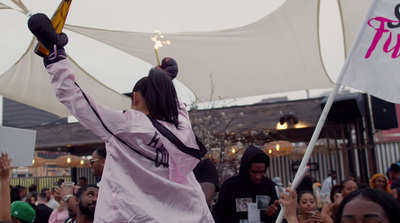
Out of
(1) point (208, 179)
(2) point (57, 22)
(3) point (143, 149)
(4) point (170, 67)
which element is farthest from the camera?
(1) point (208, 179)

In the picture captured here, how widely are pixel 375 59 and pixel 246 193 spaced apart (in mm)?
1641

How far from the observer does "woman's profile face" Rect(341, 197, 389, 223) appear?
5.02 feet

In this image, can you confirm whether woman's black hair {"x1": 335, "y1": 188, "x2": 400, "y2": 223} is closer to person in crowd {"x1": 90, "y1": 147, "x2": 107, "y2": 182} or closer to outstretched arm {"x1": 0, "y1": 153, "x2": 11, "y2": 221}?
outstretched arm {"x1": 0, "y1": 153, "x2": 11, "y2": 221}

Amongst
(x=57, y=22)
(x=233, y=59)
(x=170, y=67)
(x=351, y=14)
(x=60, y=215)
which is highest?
(x=351, y=14)

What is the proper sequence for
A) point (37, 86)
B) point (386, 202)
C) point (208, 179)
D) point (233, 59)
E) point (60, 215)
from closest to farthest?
point (386, 202)
point (208, 179)
point (60, 215)
point (233, 59)
point (37, 86)

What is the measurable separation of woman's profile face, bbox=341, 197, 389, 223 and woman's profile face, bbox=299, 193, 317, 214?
3627mm

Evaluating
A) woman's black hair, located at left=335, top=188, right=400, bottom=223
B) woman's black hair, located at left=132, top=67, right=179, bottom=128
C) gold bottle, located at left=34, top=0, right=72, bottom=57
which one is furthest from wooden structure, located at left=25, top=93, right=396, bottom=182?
woman's black hair, located at left=335, top=188, right=400, bottom=223

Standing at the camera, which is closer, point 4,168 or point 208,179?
point 4,168

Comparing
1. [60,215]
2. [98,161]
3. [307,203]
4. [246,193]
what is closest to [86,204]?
[98,161]

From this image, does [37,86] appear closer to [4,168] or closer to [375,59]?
[4,168]

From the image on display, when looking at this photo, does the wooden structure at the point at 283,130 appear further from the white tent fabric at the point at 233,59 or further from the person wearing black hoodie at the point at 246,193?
the person wearing black hoodie at the point at 246,193

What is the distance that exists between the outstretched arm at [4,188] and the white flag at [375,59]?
2480 mm

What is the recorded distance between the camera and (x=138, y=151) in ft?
7.13

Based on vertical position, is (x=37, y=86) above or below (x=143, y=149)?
above
